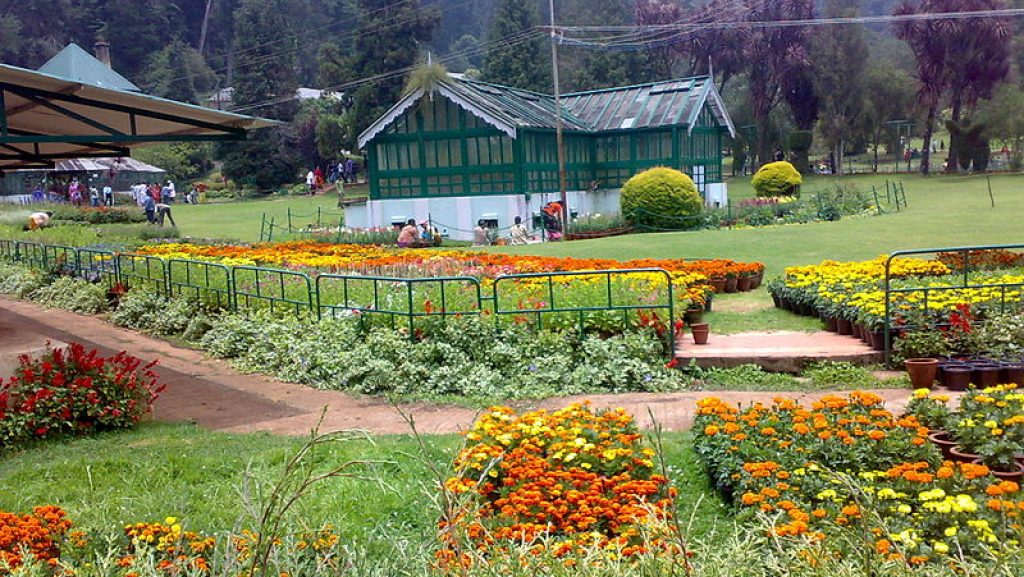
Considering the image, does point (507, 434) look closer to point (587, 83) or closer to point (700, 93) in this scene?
point (700, 93)

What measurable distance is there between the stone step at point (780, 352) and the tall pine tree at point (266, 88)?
48.3m

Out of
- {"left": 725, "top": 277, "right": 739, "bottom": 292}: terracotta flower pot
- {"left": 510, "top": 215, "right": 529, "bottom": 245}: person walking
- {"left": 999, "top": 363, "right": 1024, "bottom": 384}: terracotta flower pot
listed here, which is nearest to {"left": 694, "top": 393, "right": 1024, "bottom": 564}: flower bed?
{"left": 999, "top": 363, "right": 1024, "bottom": 384}: terracotta flower pot

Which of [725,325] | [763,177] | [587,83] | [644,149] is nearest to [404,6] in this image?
[587,83]

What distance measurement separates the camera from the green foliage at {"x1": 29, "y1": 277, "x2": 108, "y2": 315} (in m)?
15.6

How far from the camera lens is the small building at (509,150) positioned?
114 ft

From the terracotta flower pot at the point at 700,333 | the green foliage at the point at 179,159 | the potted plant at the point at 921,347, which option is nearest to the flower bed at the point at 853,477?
the potted plant at the point at 921,347

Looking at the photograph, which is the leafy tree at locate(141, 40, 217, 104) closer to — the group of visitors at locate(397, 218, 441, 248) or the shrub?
→ the group of visitors at locate(397, 218, 441, 248)

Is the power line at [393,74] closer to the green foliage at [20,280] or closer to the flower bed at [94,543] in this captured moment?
the green foliage at [20,280]

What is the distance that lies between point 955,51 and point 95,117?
159 feet

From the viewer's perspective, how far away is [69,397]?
8070 mm

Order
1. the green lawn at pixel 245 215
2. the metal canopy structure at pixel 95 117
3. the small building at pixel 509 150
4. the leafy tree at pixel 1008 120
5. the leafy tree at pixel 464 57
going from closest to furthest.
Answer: the metal canopy structure at pixel 95 117, the small building at pixel 509 150, the green lawn at pixel 245 215, the leafy tree at pixel 1008 120, the leafy tree at pixel 464 57

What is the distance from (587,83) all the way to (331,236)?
31424 millimetres

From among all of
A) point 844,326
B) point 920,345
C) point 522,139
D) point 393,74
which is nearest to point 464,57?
point 393,74

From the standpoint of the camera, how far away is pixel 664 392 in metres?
9.38
